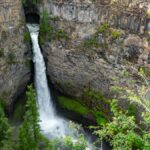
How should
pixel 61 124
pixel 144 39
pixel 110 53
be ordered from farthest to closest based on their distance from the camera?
pixel 61 124, pixel 110 53, pixel 144 39

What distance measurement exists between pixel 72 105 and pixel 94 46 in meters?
4.88

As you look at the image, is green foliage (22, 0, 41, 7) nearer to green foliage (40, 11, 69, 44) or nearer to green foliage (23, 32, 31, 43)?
green foliage (40, 11, 69, 44)

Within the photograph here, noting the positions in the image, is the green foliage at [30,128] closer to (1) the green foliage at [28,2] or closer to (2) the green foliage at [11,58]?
(2) the green foliage at [11,58]

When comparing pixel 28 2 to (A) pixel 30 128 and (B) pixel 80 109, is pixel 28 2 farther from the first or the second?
(A) pixel 30 128

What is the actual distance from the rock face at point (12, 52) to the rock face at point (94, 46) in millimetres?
1828

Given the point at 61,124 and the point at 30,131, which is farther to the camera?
the point at 61,124

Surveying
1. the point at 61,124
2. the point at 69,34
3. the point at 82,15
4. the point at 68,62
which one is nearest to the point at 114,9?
the point at 82,15

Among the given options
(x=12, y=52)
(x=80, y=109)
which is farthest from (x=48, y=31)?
(x=80, y=109)

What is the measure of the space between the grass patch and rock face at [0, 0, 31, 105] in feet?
10.4

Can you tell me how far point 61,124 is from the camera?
23500 millimetres

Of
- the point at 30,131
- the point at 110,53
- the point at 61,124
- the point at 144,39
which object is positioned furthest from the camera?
the point at 61,124

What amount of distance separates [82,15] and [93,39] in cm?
177

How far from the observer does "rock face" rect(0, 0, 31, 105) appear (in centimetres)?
2136

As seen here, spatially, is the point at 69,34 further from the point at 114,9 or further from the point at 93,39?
the point at 114,9
